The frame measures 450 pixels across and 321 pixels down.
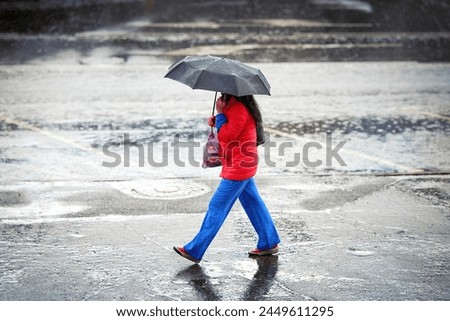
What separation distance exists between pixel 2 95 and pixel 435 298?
1005 centimetres

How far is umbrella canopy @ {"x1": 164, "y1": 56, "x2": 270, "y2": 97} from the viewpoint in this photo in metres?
6.91

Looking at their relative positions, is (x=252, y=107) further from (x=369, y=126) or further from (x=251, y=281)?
(x=369, y=126)

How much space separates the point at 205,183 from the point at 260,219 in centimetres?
248

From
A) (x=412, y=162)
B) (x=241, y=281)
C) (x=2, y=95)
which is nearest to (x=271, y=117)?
(x=412, y=162)

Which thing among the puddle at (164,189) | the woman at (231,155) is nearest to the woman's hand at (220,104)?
the woman at (231,155)

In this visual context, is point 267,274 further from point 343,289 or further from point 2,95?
point 2,95

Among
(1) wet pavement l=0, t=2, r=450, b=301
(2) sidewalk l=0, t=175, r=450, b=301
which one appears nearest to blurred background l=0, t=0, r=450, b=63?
(1) wet pavement l=0, t=2, r=450, b=301

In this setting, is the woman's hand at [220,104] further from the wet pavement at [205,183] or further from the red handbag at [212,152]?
the wet pavement at [205,183]

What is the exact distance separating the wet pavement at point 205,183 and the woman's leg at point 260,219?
6.2 inches

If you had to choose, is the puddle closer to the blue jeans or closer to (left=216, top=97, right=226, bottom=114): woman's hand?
the blue jeans

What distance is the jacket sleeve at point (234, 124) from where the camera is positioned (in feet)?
23.3

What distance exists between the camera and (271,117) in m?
13.5

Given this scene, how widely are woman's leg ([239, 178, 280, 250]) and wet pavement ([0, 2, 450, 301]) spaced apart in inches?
6.2

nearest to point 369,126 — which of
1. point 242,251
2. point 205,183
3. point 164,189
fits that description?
point 205,183
